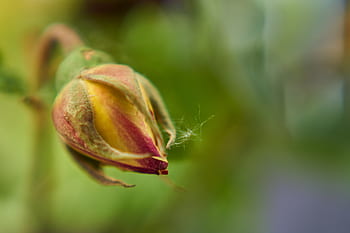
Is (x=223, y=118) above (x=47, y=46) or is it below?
below

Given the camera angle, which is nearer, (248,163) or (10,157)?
(10,157)

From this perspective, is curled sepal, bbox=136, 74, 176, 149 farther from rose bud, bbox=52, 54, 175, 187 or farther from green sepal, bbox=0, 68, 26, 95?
green sepal, bbox=0, 68, 26, 95

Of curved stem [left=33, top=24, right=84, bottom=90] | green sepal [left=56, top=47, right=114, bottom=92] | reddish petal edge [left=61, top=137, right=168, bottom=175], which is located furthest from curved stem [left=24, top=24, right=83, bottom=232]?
reddish petal edge [left=61, top=137, right=168, bottom=175]

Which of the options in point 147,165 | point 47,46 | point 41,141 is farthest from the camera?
point 41,141

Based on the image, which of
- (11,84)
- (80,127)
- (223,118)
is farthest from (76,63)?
(223,118)

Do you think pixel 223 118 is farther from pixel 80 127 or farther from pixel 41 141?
pixel 80 127

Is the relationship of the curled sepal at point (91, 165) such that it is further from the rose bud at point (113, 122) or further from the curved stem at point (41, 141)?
the curved stem at point (41, 141)

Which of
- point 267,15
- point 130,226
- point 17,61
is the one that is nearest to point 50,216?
point 130,226

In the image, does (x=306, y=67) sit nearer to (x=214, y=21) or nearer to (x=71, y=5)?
(x=214, y=21)
